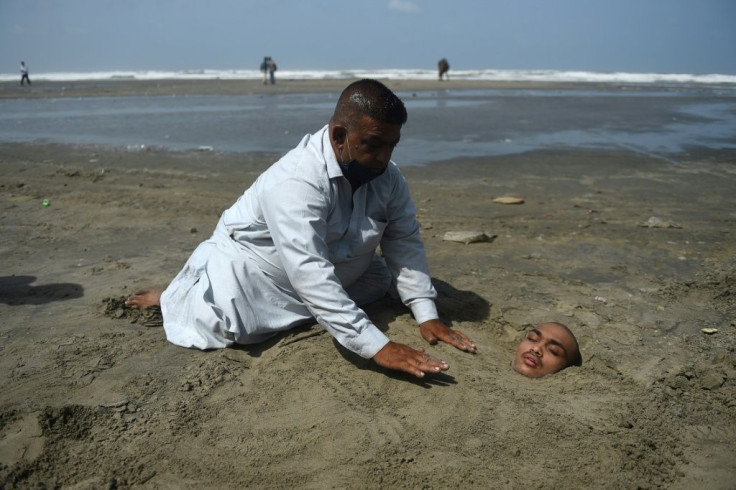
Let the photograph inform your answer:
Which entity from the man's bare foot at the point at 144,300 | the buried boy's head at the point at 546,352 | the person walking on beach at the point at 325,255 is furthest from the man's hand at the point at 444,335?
the man's bare foot at the point at 144,300

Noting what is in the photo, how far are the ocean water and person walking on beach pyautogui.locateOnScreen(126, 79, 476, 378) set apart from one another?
569 centimetres

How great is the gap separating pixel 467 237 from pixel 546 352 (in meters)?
2.11

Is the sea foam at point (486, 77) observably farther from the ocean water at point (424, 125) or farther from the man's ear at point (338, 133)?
the man's ear at point (338, 133)

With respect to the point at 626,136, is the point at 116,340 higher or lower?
lower

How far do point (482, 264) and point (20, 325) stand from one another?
3283 millimetres

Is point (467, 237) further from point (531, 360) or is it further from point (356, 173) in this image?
point (356, 173)

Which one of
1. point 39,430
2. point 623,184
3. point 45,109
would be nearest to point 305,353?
point 39,430

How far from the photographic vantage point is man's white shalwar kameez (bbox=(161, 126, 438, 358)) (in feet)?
9.09

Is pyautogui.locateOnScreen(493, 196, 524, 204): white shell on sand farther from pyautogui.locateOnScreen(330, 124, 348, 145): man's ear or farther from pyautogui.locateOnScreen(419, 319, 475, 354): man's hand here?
pyautogui.locateOnScreen(330, 124, 348, 145): man's ear

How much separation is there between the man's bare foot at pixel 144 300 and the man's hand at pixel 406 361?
1690 millimetres

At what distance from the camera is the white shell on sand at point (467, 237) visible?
17.0 ft

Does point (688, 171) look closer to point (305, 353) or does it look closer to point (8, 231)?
point (305, 353)

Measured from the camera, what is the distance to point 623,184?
745cm

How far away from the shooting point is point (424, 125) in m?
13.4
